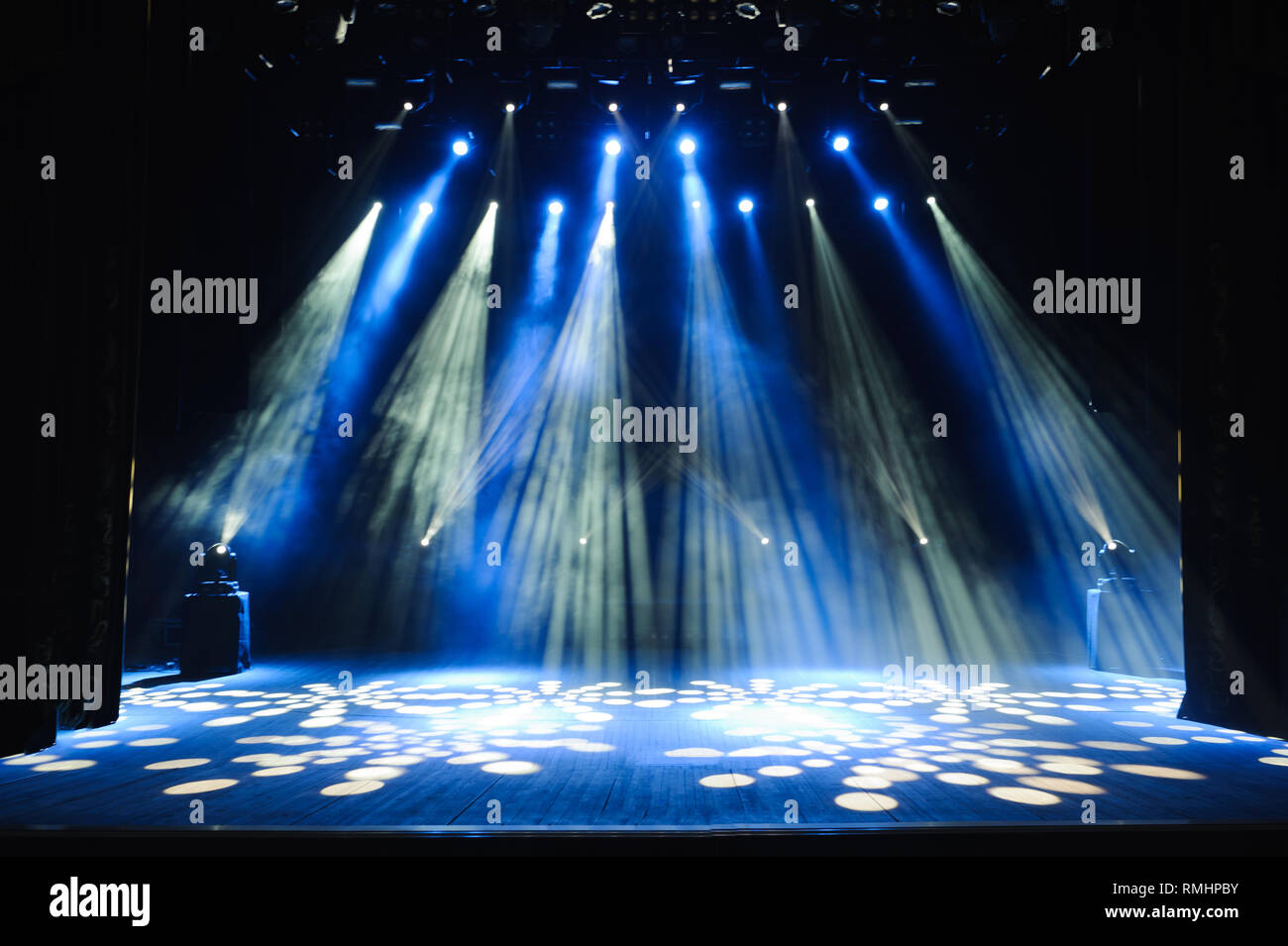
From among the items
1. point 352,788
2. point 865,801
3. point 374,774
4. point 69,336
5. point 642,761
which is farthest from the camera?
point 69,336

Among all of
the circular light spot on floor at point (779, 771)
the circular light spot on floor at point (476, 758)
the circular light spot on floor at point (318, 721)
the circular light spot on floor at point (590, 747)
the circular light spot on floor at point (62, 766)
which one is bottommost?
the circular light spot on floor at point (318, 721)

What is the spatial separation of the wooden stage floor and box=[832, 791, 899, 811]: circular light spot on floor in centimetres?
1

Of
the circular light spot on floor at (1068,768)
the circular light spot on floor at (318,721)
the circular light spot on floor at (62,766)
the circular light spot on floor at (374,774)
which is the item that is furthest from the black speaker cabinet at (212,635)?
the circular light spot on floor at (1068,768)

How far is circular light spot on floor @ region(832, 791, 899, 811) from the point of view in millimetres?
2311

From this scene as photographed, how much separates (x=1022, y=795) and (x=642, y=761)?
139cm

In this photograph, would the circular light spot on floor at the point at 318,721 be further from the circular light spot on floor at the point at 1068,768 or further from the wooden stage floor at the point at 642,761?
the circular light spot on floor at the point at 1068,768

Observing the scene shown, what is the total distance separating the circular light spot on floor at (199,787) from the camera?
99.4 inches

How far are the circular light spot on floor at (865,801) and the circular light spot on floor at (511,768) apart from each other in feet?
3.77

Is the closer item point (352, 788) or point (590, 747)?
point (352, 788)

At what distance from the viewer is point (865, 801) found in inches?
93.8

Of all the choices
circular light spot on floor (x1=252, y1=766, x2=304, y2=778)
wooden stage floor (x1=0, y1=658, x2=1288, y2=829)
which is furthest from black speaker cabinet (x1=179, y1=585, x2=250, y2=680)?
circular light spot on floor (x1=252, y1=766, x2=304, y2=778)

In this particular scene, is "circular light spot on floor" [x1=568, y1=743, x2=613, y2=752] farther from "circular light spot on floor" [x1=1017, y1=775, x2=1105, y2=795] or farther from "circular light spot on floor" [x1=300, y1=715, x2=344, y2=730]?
"circular light spot on floor" [x1=1017, y1=775, x2=1105, y2=795]

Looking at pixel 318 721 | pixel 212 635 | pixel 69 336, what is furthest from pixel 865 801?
pixel 212 635

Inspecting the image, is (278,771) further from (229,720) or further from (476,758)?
(229,720)
